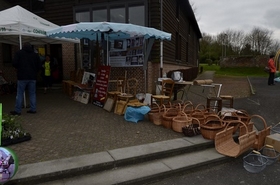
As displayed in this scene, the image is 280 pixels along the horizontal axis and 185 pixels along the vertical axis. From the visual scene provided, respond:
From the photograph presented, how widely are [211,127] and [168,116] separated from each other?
3.65ft

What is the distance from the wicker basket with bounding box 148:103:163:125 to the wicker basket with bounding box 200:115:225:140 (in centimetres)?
110

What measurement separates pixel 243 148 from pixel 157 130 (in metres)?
1.76

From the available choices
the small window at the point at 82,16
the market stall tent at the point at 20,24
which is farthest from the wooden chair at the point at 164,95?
the small window at the point at 82,16

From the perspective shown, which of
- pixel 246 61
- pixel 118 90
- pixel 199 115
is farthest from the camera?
pixel 246 61

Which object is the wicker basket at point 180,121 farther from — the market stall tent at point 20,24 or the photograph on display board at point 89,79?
the market stall tent at point 20,24

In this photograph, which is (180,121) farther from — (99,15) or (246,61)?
(246,61)

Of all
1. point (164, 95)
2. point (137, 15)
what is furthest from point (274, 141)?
point (137, 15)

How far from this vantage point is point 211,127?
4359 millimetres

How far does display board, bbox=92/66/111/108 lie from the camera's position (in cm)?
693

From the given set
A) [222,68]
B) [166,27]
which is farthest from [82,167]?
[222,68]

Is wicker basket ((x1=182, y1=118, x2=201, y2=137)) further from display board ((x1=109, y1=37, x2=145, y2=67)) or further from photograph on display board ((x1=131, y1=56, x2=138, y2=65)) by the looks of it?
photograph on display board ((x1=131, y1=56, x2=138, y2=65))

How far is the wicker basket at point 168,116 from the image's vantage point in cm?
503

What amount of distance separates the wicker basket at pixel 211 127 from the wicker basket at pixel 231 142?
0.51 feet

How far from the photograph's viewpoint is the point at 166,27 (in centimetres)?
1059
